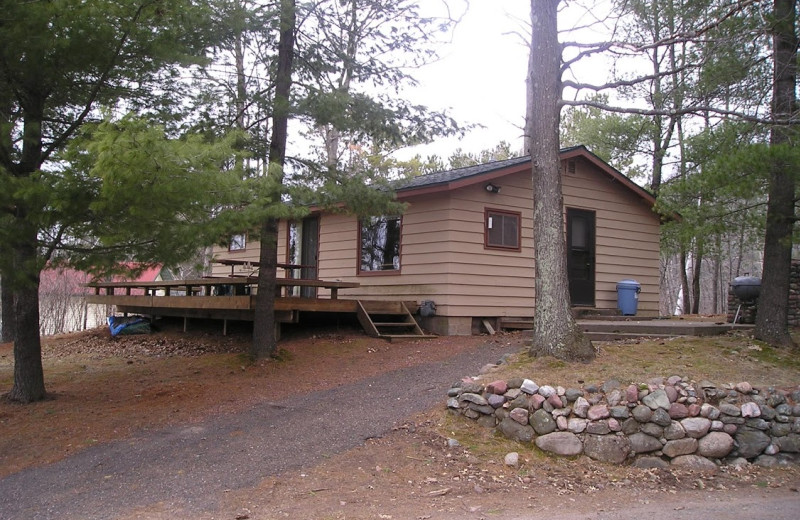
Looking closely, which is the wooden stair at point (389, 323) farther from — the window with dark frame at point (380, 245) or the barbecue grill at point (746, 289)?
the barbecue grill at point (746, 289)

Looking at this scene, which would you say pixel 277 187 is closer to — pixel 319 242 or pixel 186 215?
pixel 186 215

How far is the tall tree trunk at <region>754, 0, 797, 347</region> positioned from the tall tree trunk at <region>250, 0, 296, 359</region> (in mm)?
6393

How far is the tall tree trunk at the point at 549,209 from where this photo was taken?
23.4ft

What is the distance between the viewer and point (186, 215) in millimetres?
6449

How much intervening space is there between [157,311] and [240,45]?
7590 millimetres

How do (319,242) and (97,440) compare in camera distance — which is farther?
(319,242)

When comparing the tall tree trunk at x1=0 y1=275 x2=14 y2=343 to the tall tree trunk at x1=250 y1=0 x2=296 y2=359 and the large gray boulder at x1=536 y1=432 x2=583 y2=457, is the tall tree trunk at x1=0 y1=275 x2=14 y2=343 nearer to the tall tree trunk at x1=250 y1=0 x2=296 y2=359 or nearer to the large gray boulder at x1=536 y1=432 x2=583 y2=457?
the tall tree trunk at x1=250 y1=0 x2=296 y2=359

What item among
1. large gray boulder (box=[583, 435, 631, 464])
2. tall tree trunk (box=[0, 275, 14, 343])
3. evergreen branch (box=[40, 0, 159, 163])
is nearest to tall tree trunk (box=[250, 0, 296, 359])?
evergreen branch (box=[40, 0, 159, 163])

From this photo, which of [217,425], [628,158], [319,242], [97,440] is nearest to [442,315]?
[319,242]

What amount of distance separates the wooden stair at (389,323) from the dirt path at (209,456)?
3057 millimetres

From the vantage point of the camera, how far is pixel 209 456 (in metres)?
5.89

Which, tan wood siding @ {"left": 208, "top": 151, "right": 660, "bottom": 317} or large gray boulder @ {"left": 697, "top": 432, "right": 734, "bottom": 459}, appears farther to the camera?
tan wood siding @ {"left": 208, "top": 151, "right": 660, "bottom": 317}

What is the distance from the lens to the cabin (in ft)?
38.5

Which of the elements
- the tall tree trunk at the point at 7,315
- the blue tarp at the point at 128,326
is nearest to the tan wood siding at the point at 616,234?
the blue tarp at the point at 128,326
